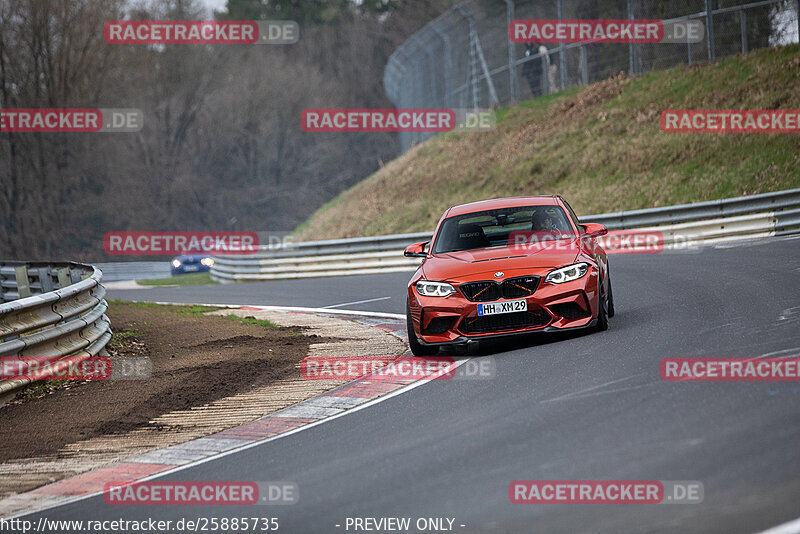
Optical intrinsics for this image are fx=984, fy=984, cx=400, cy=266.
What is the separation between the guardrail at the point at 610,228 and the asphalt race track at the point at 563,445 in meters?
10.1

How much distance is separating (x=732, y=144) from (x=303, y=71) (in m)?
54.9

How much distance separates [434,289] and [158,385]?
2877mm

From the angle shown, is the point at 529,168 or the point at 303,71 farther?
the point at 303,71

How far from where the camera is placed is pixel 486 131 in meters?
34.5

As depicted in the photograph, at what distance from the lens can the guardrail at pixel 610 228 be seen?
1923cm

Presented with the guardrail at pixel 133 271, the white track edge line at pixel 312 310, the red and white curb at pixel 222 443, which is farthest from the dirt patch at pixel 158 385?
the guardrail at pixel 133 271

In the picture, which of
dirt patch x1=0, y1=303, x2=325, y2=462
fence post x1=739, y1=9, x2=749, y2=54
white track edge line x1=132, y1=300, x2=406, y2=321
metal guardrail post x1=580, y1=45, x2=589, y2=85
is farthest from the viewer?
metal guardrail post x1=580, y1=45, x2=589, y2=85

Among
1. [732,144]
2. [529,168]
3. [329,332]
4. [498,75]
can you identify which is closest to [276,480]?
[329,332]

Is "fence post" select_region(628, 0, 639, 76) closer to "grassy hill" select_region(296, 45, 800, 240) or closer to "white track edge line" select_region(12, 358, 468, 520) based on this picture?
"grassy hill" select_region(296, 45, 800, 240)

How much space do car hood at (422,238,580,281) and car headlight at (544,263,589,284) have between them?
63mm

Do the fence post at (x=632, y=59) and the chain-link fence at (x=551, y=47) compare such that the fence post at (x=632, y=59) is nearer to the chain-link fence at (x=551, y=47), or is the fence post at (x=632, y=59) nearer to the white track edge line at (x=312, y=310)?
the chain-link fence at (x=551, y=47)

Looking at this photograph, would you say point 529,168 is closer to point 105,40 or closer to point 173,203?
point 105,40

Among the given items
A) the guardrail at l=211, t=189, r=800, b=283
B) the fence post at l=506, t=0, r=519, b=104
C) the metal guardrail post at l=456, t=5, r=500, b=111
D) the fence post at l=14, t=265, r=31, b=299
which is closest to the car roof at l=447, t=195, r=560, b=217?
the guardrail at l=211, t=189, r=800, b=283

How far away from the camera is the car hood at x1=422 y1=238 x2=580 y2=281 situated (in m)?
9.32
